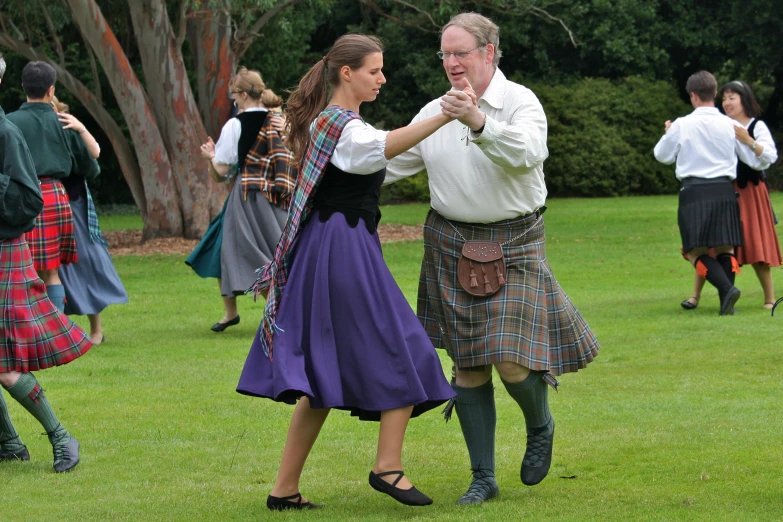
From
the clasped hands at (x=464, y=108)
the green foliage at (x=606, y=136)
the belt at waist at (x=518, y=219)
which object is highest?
the clasped hands at (x=464, y=108)

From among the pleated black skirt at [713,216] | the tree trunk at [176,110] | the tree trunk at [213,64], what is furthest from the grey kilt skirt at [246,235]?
the tree trunk at [213,64]

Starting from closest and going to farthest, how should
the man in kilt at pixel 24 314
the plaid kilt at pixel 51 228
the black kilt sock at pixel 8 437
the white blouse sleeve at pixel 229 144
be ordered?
the man in kilt at pixel 24 314, the black kilt sock at pixel 8 437, the plaid kilt at pixel 51 228, the white blouse sleeve at pixel 229 144

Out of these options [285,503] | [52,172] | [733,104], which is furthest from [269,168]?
[285,503]

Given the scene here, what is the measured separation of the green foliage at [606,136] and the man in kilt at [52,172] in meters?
21.9

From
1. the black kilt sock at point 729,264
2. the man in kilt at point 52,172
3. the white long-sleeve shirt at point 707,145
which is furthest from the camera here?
the black kilt sock at point 729,264

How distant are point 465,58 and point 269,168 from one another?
523 cm

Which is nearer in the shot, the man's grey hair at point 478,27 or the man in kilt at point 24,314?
the man's grey hair at point 478,27

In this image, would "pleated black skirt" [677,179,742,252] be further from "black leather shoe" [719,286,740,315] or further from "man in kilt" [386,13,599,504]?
"man in kilt" [386,13,599,504]

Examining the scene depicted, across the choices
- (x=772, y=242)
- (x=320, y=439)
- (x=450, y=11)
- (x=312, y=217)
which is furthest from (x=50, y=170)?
(x=450, y=11)

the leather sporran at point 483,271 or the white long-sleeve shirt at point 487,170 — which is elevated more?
the white long-sleeve shirt at point 487,170

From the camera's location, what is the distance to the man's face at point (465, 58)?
4.70 meters

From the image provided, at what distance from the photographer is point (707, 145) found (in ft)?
33.6

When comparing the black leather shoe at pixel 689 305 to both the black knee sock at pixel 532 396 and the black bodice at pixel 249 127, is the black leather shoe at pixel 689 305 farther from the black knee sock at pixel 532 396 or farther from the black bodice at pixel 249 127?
the black knee sock at pixel 532 396

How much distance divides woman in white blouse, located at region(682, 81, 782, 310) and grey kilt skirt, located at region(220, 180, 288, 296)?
4203mm
